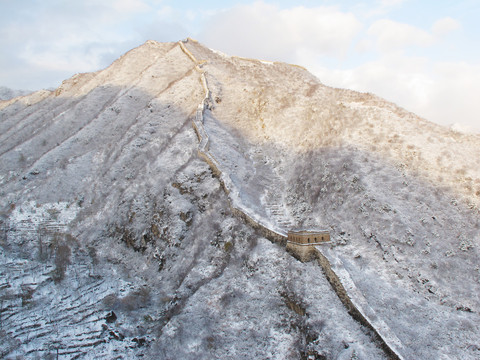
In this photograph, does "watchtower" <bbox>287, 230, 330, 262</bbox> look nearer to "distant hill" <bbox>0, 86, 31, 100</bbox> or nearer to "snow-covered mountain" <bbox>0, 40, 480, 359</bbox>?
"snow-covered mountain" <bbox>0, 40, 480, 359</bbox>

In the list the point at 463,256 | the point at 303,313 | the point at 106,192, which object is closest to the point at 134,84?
the point at 106,192

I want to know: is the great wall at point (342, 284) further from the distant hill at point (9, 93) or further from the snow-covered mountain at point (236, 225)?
the distant hill at point (9, 93)

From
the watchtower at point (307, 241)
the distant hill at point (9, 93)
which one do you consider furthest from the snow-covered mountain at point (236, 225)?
the distant hill at point (9, 93)

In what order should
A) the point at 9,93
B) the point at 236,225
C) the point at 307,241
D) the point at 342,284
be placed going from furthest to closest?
the point at 9,93 → the point at 236,225 → the point at 307,241 → the point at 342,284

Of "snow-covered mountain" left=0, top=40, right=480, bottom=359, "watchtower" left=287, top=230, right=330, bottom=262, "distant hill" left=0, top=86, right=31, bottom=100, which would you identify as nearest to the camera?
"snow-covered mountain" left=0, top=40, right=480, bottom=359

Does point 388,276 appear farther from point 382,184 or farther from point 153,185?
point 153,185

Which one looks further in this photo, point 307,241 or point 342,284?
point 307,241

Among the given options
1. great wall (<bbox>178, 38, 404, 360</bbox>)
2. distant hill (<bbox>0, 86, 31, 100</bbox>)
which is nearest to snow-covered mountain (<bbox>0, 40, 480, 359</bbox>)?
great wall (<bbox>178, 38, 404, 360</bbox>)

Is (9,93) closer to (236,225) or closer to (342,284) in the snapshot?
(236,225)

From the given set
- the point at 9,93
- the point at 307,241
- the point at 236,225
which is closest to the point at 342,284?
the point at 307,241
